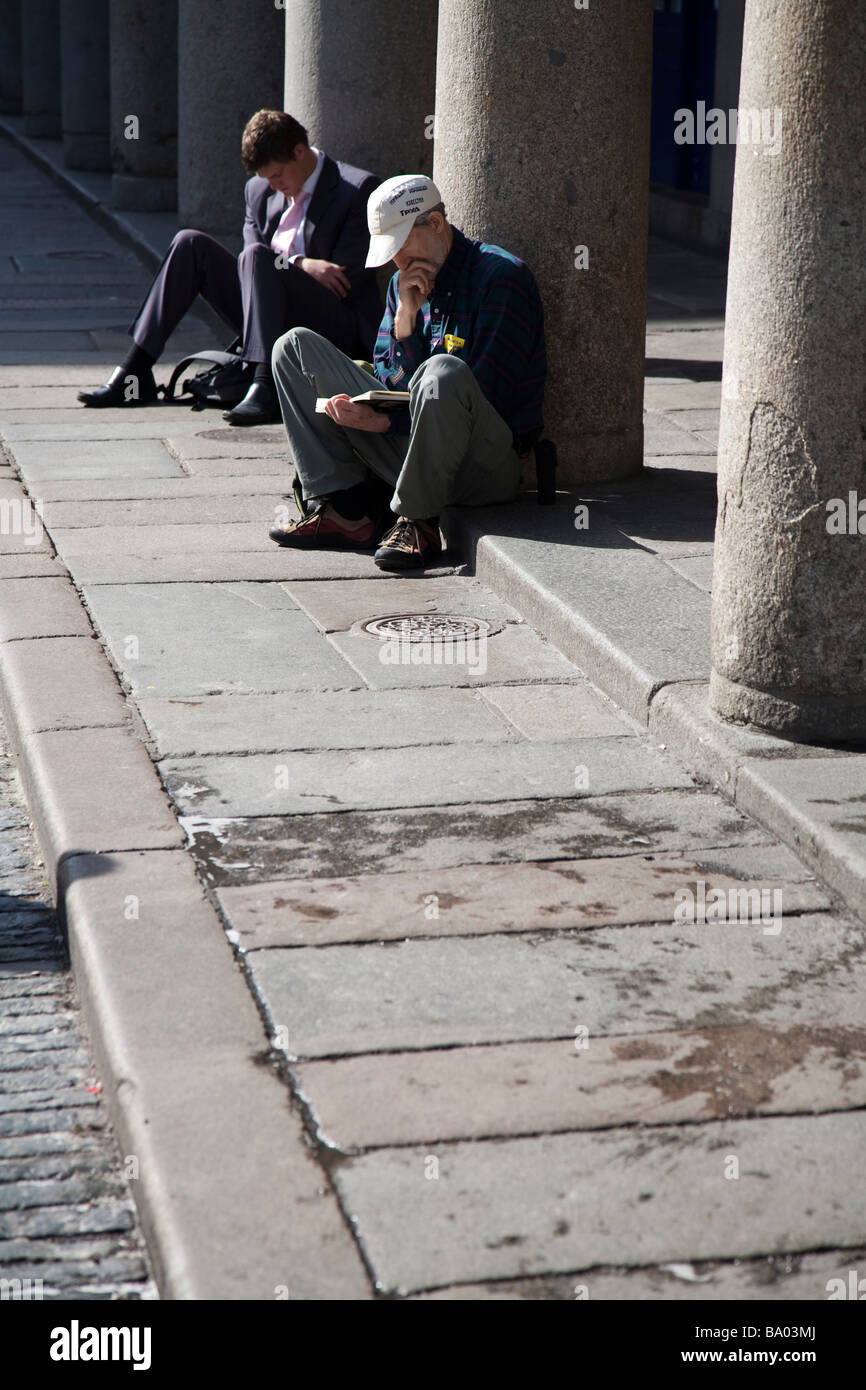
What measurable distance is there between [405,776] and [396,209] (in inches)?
89.3

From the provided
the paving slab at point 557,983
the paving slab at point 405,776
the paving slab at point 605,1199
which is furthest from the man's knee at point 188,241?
the paving slab at point 605,1199

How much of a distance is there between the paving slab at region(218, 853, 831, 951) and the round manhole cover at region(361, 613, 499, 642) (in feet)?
5.38

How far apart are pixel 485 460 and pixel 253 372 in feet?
8.82

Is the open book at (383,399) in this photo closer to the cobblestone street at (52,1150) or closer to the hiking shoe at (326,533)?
the hiking shoe at (326,533)

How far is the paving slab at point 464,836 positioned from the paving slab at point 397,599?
4.80ft

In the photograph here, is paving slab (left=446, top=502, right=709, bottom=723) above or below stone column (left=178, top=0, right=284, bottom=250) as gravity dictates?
below

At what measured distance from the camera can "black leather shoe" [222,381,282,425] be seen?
809cm

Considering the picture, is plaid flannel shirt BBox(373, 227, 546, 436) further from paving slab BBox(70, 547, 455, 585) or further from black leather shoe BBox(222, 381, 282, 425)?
black leather shoe BBox(222, 381, 282, 425)

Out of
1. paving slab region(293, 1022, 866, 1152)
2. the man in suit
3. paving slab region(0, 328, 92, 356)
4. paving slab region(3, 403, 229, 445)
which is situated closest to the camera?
paving slab region(293, 1022, 866, 1152)

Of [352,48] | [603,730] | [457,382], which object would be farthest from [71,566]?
[352,48]

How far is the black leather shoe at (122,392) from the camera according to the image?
27.5ft

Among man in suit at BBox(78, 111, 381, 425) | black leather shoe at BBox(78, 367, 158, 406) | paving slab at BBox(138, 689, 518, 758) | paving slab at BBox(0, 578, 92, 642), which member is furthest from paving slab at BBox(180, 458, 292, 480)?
paving slab at BBox(138, 689, 518, 758)

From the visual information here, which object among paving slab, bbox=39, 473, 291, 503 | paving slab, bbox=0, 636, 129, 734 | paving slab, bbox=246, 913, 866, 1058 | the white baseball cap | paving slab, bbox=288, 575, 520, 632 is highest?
the white baseball cap

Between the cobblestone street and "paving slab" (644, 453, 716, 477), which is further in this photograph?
"paving slab" (644, 453, 716, 477)
